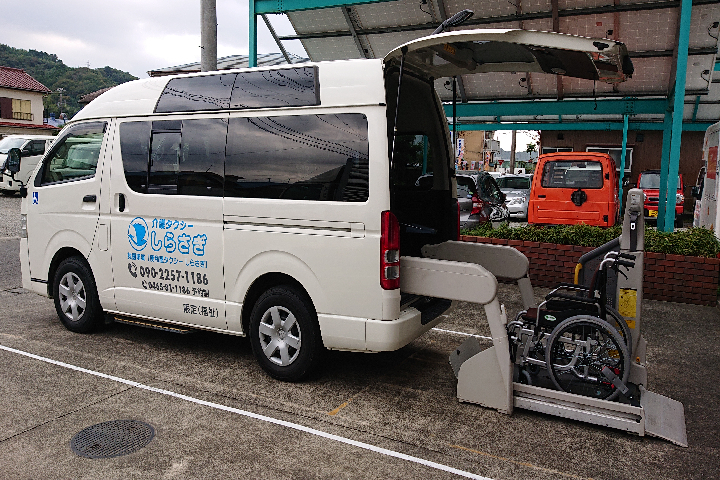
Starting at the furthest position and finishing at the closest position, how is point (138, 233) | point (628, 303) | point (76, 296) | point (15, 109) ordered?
point (15, 109) → point (76, 296) → point (138, 233) → point (628, 303)

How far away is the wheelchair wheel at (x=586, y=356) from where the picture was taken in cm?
426

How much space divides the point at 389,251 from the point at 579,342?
1.54 metres

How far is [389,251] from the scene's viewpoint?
4.39m

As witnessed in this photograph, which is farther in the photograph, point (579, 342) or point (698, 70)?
point (698, 70)

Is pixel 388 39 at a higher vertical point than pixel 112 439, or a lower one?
higher

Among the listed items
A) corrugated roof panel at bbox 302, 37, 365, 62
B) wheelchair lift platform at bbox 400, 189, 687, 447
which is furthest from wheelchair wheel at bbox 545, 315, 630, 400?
corrugated roof panel at bbox 302, 37, 365, 62

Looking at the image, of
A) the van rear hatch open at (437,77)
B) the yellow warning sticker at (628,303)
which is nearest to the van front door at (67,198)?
the van rear hatch open at (437,77)

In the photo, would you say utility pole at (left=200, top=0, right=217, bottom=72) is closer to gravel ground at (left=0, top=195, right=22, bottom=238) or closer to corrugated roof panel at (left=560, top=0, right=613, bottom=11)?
corrugated roof panel at (left=560, top=0, right=613, bottom=11)

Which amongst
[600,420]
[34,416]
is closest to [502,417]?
[600,420]

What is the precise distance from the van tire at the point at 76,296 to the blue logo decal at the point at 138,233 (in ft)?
2.68

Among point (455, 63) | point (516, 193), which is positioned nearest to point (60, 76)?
point (516, 193)

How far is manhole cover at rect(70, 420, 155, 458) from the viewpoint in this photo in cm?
371

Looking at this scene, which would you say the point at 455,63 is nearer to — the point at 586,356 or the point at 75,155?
the point at 586,356

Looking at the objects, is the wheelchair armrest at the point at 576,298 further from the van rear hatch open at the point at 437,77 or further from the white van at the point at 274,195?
the van rear hatch open at the point at 437,77
